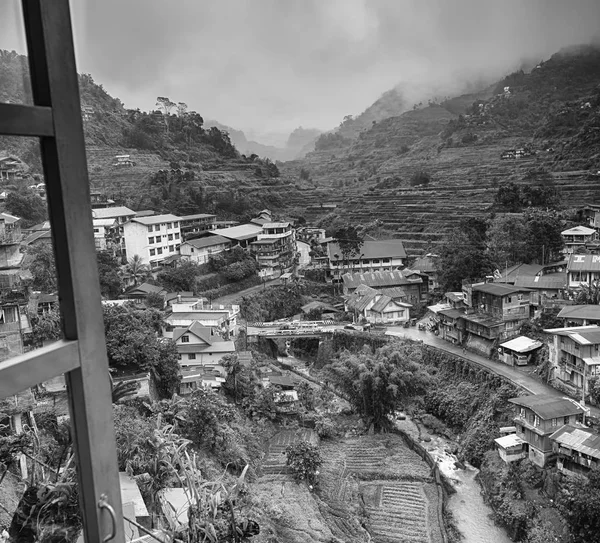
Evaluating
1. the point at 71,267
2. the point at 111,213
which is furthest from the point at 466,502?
the point at 111,213

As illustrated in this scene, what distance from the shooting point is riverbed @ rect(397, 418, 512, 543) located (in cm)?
782

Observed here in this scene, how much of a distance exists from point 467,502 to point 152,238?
12.8 metres

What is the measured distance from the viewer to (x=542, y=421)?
327 inches

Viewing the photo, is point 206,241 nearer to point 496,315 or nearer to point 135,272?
point 135,272

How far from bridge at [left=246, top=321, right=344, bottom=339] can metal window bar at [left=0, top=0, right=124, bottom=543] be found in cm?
1453

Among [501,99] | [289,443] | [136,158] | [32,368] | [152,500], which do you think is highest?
[501,99]

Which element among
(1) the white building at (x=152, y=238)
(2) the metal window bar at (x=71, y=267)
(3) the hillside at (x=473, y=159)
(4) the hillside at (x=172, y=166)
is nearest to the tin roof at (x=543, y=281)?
(3) the hillside at (x=473, y=159)

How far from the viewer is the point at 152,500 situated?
3.88 metres

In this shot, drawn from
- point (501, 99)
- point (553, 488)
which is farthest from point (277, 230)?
point (501, 99)

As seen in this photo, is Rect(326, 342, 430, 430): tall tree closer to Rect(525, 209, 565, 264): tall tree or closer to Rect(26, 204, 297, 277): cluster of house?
Rect(525, 209, 565, 264): tall tree

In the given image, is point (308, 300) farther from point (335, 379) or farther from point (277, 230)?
point (335, 379)

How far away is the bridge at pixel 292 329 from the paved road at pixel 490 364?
178cm

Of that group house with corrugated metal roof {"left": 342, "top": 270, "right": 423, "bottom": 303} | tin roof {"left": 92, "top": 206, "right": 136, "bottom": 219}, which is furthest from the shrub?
tin roof {"left": 92, "top": 206, "right": 136, "bottom": 219}

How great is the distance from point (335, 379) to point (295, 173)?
26.5m
